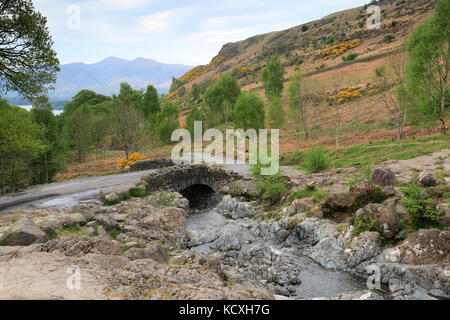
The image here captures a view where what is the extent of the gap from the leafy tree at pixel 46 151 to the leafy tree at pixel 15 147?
6.33 feet

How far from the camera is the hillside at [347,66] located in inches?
1633

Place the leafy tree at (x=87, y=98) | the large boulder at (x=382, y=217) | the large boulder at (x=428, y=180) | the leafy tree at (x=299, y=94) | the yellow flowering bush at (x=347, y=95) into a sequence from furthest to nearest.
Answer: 1. the leafy tree at (x=87, y=98)
2. the yellow flowering bush at (x=347, y=95)
3. the leafy tree at (x=299, y=94)
4. the large boulder at (x=428, y=180)
5. the large boulder at (x=382, y=217)

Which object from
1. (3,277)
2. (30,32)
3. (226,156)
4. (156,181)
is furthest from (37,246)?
(226,156)

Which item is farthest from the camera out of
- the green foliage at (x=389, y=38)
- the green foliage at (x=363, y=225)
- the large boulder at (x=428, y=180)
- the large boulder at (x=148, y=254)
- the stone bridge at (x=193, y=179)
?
the green foliage at (x=389, y=38)

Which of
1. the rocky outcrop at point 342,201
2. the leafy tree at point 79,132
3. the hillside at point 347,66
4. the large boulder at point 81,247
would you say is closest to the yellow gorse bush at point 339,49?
the hillside at point 347,66

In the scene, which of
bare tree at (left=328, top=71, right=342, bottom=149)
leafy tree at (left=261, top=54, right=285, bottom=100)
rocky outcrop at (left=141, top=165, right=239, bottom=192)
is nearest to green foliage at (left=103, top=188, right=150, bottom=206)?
rocky outcrop at (left=141, top=165, right=239, bottom=192)

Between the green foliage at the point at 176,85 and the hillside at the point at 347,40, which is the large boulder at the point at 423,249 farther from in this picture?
the green foliage at the point at 176,85

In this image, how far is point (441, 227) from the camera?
11.8 m

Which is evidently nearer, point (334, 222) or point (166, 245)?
point (166, 245)

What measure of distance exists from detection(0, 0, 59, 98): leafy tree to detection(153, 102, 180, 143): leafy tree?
3936 cm

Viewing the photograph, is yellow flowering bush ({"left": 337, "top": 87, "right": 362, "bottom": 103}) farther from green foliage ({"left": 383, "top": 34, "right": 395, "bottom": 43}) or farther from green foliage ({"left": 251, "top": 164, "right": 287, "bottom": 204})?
green foliage ({"left": 251, "top": 164, "right": 287, "bottom": 204})

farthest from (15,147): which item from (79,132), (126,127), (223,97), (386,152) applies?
(223,97)

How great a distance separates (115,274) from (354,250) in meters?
10.2

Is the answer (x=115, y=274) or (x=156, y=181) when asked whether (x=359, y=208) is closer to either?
(x=115, y=274)
